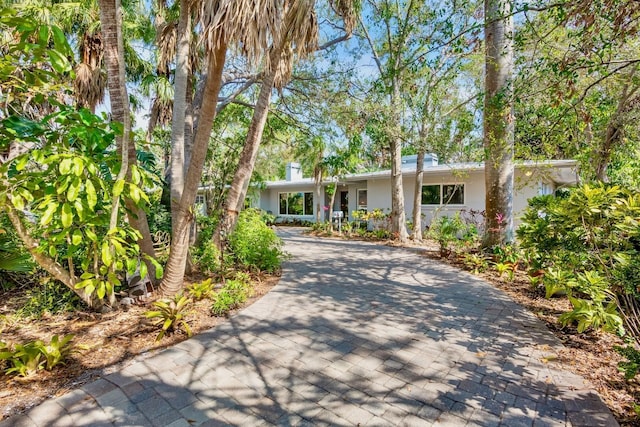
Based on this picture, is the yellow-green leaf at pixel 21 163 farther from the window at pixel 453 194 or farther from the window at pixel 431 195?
the window at pixel 431 195

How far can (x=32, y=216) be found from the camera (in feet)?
14.6

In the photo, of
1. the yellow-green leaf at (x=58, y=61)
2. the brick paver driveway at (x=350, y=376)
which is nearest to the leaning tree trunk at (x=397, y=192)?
the brick paver driveway at (x=350, y=376)

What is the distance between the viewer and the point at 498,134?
671 cm

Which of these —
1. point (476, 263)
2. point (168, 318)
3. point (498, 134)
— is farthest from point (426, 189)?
point (168, 318)

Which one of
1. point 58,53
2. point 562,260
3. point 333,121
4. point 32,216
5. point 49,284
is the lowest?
point 49,284

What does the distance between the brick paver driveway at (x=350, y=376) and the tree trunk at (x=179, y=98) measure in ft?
7.43

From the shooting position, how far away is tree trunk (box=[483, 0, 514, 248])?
6250mm

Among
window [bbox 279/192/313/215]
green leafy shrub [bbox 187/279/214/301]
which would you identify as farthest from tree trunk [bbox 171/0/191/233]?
window [bbox 279/192/313/215]

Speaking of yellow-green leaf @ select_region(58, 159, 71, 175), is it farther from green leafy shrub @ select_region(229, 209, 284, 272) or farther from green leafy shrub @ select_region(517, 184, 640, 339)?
green leafy shrub @ select_region(517, 184, 640, 339)

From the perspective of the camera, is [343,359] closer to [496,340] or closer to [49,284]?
[496,340]

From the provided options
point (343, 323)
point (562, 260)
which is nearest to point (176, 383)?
point (343, 323)

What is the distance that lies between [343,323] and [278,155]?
28056mm

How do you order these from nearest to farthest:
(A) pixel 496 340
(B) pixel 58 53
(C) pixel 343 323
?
(B) pixel 58 53
(A) pixel 496 340
(C) pixel 343 323

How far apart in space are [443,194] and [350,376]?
1258 cm
